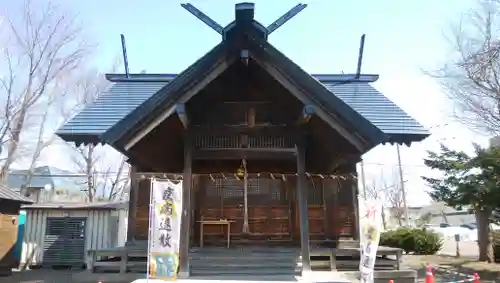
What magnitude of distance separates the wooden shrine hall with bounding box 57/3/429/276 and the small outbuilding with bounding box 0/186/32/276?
721 cm

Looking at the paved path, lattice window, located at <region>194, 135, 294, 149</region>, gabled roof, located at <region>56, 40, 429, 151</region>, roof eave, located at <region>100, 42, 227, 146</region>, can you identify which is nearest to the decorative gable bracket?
gabled roof, located at <region>56, 40, 429, 151</region>

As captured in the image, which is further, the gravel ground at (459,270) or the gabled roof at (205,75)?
the gravel ground at (459,270)

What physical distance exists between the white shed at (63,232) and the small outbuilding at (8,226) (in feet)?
2.18

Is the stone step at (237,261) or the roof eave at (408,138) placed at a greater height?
the roof eave at (408,138)

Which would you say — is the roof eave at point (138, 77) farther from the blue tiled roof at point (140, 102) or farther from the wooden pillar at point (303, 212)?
the wooden pillar at point (303, 212)

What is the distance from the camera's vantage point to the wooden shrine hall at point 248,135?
797 centimetres

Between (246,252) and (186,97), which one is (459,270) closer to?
(246,252)

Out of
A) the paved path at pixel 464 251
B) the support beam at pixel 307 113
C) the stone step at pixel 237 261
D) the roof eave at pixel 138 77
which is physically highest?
the roof eave at pixel 138 77

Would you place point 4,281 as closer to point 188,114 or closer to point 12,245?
point 12,245

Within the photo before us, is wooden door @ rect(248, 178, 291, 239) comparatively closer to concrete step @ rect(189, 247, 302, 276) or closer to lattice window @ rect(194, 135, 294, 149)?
concrete step @ rect(189, 247, 302, 276)

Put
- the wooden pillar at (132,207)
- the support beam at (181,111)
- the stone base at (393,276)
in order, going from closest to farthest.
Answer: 1. the support beam at (181,111)
2. the stone base at (393,276)
3. the wooden pillar at (132,207)

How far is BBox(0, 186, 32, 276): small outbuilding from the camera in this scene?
15492 millimetres

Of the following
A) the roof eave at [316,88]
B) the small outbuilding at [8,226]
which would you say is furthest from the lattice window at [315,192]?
the small outbuilding at [8,226]

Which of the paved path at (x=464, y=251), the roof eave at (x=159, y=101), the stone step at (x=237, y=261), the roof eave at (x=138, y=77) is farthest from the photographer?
the paved path at (x=464, y=251)
